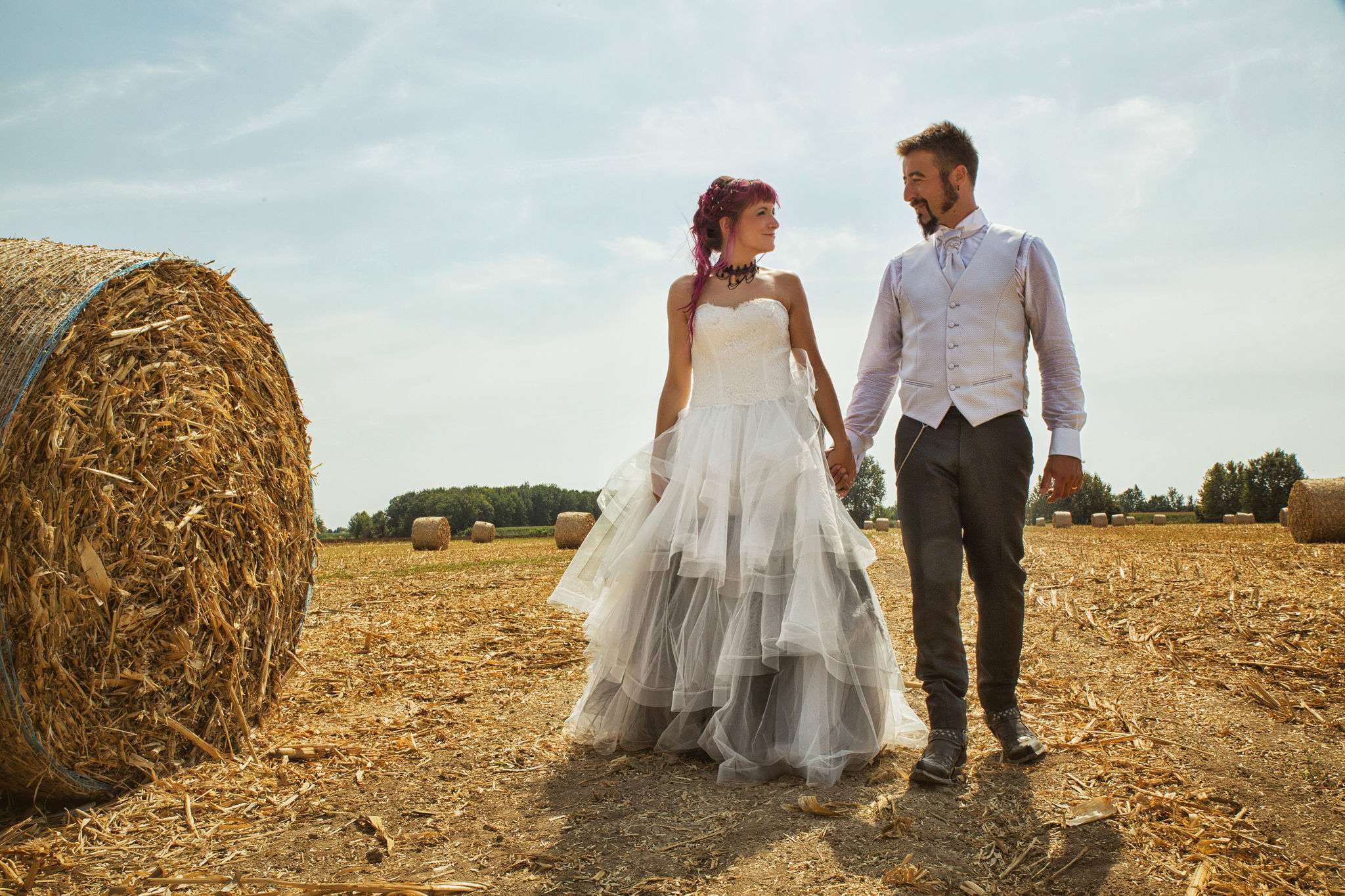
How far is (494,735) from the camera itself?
4207 millimetres

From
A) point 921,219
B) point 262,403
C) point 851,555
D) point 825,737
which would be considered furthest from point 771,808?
point 262,403

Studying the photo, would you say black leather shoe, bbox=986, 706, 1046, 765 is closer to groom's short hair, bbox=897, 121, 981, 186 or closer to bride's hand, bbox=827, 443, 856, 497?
bride's hand, bbox=827, 443, 856, 497

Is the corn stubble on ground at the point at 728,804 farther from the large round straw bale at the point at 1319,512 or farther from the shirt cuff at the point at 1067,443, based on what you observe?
the large round straw bale at the point at 1319,512

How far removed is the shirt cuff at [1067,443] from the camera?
12.1ft

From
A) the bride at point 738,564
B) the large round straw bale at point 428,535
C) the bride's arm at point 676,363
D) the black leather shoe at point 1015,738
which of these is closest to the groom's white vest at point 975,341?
the bride at point 738,564

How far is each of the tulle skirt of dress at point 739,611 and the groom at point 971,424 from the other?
0.85 feet

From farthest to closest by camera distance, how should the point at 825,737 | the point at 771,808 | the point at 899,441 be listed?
the point at 899,441
the point at 825,737
the point at 771,808

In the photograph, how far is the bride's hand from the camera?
12.8 feet

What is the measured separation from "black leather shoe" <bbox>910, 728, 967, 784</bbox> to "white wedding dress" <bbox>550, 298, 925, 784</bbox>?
9.0 inches

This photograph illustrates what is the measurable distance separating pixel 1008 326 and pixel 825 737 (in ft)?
5.70

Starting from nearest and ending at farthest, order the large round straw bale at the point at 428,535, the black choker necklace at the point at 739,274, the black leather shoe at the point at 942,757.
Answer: the black leather shoe at the point at 942,757 → the black choker necklace at the point at 739,274 → the large round straw bale at the point at 428,535

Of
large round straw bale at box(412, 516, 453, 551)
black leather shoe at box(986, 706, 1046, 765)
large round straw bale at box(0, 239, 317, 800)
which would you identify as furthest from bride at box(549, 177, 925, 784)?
large round straw bale at box(412, 516, 453, 551)

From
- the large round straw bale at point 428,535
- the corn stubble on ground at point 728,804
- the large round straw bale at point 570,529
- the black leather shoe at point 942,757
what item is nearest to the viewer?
the corn stubble on ground at point 728,804

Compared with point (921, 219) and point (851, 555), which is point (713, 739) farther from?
point (921, 219)
